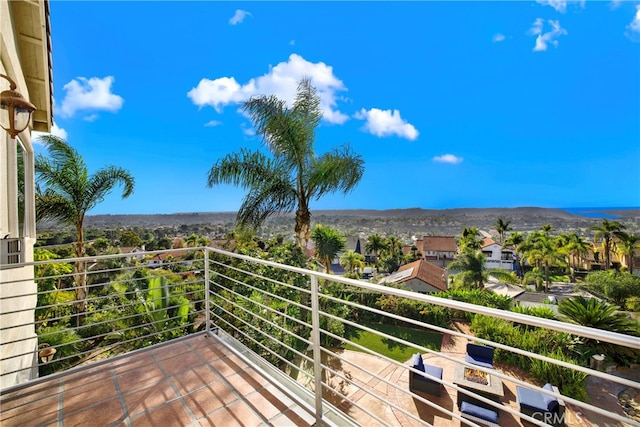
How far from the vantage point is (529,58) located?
42594mm

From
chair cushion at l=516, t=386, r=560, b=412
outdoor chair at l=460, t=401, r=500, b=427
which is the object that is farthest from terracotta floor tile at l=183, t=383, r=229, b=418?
chair cushion at l=516, t=386, r=560, b=412

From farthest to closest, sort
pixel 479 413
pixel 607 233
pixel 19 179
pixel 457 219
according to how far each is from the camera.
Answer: pixel 457 219 → pixel 607 233 → pixel 479 413 → pixel 19 179

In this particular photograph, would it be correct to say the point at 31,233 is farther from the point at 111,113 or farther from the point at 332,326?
the point at 111,113

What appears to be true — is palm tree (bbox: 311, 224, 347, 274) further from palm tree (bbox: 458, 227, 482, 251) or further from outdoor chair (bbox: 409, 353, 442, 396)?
palm tree (bbox: 458, 227, 482, 251)

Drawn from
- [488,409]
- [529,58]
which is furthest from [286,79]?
[529,58]

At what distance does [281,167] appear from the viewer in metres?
8.53

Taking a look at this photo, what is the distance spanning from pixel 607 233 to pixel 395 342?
44368 mm

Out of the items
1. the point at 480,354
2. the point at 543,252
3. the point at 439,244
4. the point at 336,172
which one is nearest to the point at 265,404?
the point at 336,172

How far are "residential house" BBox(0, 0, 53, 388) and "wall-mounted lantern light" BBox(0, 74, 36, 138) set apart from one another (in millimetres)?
253

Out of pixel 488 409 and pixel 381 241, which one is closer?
pixel 488 409

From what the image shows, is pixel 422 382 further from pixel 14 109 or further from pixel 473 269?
pixel 473 269

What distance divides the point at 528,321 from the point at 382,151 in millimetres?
57611

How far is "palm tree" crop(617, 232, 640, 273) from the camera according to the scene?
35.1 meters

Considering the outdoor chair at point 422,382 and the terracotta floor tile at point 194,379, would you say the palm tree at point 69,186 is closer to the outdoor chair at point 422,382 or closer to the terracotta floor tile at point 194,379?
the terracotta floor tile at point 194,379
